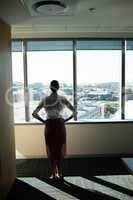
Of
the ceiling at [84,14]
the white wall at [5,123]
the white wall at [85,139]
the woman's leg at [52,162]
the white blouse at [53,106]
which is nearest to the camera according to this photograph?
the ceiling at [84,14]

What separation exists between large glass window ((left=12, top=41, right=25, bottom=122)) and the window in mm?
2215

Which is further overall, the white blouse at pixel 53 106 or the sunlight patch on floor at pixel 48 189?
the white blouse at pixel 53 106

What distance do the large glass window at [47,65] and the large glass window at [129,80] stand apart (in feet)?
3.89

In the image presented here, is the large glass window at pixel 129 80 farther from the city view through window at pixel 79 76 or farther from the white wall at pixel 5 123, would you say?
the white wall at pixel 5 123

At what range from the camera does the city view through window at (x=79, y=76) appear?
482 centimetres

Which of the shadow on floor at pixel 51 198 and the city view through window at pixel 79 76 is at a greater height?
the city view through window at pixel 79 76

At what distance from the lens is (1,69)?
296cm

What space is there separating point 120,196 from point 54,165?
1.15 meters

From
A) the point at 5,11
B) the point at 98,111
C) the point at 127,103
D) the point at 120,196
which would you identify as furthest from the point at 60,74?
the point at 120,196

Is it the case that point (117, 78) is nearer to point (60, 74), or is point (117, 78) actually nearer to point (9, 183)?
point (60, 74)

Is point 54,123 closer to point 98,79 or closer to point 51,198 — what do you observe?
point 51,198

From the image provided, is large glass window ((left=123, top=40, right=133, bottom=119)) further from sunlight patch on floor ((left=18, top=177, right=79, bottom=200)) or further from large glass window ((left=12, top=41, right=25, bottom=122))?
sunlight patch on floor ((left=18, top=177, right=79, bottom=200))

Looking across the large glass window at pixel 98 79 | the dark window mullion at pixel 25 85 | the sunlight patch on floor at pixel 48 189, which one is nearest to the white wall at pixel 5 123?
the sunlight patch on floor at pixel 48 189

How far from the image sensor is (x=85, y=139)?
4.80 m
